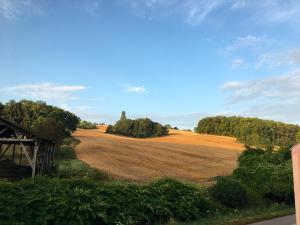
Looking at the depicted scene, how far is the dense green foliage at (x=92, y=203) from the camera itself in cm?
1093

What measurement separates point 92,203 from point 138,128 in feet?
270

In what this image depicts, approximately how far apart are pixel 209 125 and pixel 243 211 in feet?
338

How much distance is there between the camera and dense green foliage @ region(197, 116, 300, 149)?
104 m

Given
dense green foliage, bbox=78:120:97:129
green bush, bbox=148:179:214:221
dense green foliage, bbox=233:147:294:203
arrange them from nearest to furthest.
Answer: green bush, bbox=148:179:214:221, dense green foliage, bbox=233:147:294:203, dense green foliage, bbox=78:120:97:129

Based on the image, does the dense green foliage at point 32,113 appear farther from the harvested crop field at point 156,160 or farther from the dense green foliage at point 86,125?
the dense green foliage at point 86,125

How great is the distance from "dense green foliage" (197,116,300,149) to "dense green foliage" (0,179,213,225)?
84.0 m

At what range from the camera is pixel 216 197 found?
18094 mm

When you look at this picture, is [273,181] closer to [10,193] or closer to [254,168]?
[254,168]

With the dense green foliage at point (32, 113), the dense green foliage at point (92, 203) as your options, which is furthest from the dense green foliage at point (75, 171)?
the dense green foliage at point (32, 113)

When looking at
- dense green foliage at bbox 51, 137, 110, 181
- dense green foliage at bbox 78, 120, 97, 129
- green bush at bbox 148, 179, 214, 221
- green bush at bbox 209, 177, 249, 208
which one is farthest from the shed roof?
dense green foliage at bbox 78, 120, 97, 129

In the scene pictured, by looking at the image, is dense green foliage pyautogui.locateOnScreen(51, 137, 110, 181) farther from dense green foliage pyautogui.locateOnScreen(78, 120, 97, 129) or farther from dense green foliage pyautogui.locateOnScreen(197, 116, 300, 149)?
dense green foliage pyautogui.locateOnScreen(197, 116, 300, 149)

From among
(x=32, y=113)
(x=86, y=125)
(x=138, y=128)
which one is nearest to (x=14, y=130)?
(x=32, y=113)

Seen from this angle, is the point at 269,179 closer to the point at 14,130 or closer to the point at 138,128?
the point at 14,130

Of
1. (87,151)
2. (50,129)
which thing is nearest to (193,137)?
(87,151)
